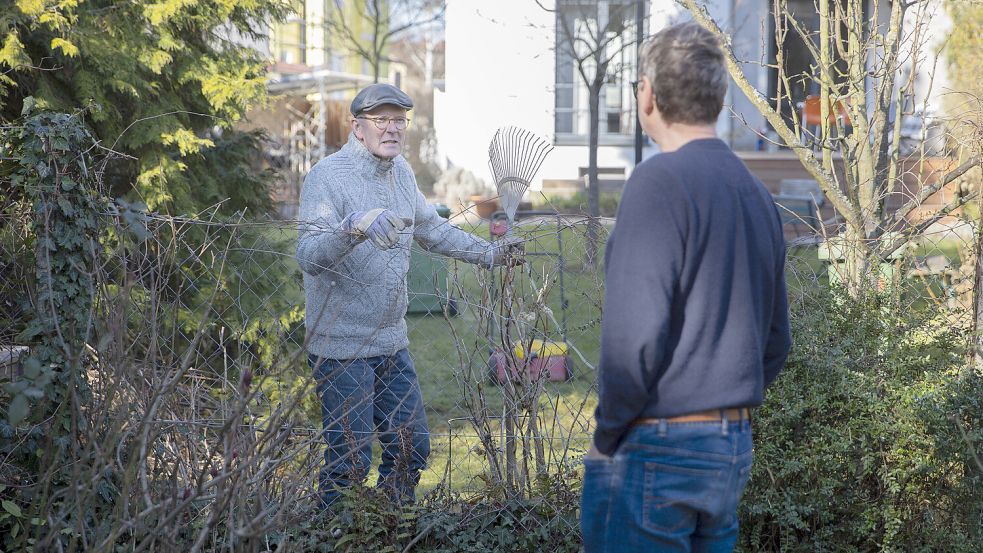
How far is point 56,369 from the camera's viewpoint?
293 cm

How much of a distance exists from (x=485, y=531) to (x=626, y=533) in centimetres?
139

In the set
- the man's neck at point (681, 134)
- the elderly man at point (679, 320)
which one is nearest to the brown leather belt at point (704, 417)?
the elderly man at point (679, 320)

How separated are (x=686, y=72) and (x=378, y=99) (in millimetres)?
1642

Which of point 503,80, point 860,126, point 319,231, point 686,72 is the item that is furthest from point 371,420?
point 503,80

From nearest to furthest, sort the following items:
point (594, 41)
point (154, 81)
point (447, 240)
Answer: point (447, 240) → point (154, 81) → point (594, 41)

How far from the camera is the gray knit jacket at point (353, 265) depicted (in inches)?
122

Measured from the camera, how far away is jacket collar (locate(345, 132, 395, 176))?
3.29 m

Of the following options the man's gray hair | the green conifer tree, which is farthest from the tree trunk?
the green conifer tree

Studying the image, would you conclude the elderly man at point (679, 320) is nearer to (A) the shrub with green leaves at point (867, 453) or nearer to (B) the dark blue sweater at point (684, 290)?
(B) the dark blue sweater at point (684, 290)

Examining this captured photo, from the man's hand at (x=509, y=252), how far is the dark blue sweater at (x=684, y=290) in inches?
51.1

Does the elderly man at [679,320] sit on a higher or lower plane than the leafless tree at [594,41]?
lower

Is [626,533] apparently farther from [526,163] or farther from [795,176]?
[795,176]

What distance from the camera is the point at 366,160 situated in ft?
10.8

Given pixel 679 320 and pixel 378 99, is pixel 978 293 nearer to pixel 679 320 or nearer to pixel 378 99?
pixel 679 320
